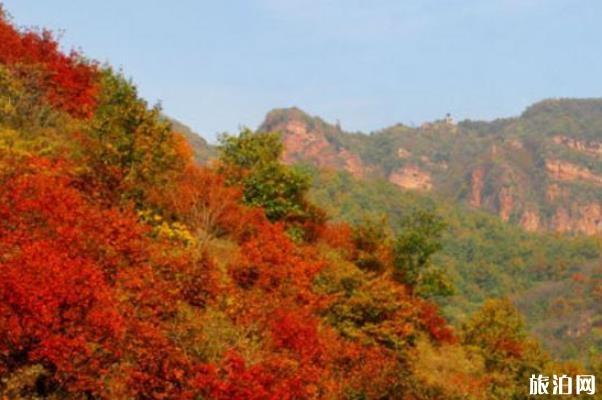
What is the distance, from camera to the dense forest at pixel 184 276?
A: 21891 mm

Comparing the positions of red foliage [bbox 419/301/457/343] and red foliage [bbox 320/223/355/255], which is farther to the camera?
red foliage [bbox 320/223/355/255]

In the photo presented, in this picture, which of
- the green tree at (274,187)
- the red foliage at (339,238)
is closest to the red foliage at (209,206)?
the green tree at (274,187)

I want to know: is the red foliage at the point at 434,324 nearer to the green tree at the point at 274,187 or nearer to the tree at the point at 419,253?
the tree at the point at 419,253

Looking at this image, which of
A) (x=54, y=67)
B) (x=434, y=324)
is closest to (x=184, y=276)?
(x=434, y=324)

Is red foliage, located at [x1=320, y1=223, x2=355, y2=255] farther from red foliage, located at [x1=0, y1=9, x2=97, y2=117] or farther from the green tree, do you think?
red foliage, located at [x1=0, y1=9, x2=97, y2=117]

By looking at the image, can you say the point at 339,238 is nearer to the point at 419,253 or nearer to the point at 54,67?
the point at 419,253

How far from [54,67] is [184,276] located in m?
31.7

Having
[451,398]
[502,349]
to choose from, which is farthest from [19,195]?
[502,349]

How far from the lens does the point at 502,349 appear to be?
198 ft

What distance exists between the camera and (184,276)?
28922mm

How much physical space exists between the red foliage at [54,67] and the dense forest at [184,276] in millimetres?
163

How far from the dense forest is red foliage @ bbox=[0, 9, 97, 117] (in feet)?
0.53

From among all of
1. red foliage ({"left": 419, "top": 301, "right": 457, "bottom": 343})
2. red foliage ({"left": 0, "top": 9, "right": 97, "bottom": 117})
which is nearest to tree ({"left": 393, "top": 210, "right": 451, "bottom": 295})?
red foliage ({"left": 419, "top": 301, "right": 457, "bottom": 343})

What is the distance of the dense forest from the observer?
21891 millimetres
